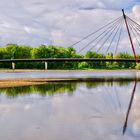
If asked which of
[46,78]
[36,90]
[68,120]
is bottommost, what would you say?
[46,78]

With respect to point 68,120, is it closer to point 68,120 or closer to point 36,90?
point 68,120

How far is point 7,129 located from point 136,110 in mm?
11456

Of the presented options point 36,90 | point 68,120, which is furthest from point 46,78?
point 68,120

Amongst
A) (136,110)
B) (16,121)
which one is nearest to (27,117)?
(16,121)

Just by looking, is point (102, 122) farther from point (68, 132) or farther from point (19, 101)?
point (19, 101)

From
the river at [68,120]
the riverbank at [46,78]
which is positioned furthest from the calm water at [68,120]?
the riverbank at [46,78]

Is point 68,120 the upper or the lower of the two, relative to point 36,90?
upper

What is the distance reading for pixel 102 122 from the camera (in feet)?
74.1

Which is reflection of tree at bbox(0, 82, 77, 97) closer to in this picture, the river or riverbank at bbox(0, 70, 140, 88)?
riverbank at bbox(0, 70, 140, 88)

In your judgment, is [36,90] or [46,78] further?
[46,78]

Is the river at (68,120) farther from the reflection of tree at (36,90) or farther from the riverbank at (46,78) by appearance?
the riverbank at (46,78)

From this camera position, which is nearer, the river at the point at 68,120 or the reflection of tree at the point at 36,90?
the river at the point at 68,120

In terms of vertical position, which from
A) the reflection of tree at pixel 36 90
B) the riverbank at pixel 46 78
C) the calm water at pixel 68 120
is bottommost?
the riverbank at pixel 46 78

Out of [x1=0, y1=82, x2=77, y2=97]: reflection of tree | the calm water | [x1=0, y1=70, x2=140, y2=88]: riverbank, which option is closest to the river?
the calm water
